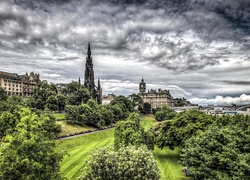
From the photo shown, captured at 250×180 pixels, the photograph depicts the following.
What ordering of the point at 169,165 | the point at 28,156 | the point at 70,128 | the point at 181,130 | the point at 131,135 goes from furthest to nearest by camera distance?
the point at 70,128
the point at 181,130
the point at 169,165
the point at 131,135
the point at 28,156

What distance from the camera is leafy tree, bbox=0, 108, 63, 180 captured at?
15242 millimetres

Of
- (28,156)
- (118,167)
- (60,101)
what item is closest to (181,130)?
(118,167)

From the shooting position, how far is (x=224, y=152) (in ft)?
69.3

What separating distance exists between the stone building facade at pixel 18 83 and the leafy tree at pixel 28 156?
9648cm

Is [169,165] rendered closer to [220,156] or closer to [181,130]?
[181,130]

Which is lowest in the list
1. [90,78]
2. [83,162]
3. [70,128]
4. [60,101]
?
[83,162]

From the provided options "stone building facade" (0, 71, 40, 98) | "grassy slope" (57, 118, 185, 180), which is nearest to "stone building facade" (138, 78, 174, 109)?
"stone building facade" (0, 71, 40, 98)

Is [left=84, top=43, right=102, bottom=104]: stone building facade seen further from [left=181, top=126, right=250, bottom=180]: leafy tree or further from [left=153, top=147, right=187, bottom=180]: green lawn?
[left=181, top=126, right=250, bottom=180]: leafy tree

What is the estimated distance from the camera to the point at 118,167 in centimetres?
1541

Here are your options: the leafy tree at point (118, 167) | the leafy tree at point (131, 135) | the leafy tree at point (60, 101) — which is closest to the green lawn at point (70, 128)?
the leafy tree at point (60, 101)

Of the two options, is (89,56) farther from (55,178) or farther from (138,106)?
(55,178)

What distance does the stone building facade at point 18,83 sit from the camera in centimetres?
10175

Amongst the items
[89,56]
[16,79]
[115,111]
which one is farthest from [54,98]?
[89,56]

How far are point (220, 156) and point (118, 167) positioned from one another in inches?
477
